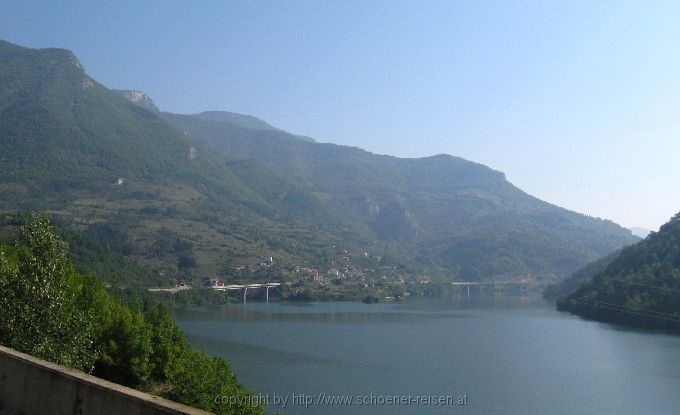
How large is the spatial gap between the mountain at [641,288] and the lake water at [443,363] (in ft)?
14.8

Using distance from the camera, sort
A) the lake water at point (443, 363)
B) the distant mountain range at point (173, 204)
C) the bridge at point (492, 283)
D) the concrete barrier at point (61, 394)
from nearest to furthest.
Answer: the concrete barrier at point (61, 394) < the lake water at point (443, 363) < the distant mountain range at point (173, 204) < the bridge at point (492, 283)

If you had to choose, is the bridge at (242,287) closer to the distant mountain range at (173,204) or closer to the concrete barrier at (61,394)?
the distant mountain range at (173,204)

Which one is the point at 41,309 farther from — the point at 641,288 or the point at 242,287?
the point at 242,287

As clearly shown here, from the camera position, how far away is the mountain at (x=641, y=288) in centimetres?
6350

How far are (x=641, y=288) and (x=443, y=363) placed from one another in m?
37.6

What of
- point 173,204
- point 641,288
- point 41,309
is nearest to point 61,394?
point 41,309

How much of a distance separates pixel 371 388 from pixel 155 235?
239ft

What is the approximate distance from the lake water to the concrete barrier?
21.3 meters

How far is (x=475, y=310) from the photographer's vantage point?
278 ft

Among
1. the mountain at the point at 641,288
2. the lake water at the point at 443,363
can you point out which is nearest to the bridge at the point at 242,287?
the lake water at the point at 443,363

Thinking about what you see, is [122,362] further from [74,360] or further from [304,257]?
[304,257]

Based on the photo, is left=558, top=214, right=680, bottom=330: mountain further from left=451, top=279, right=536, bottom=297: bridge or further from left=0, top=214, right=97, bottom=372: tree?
left=0, top=214, right=97, bottom=372: tree

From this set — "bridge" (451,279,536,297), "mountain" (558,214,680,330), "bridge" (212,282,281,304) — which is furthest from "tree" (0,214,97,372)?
"bridge" (451,279,536,297)

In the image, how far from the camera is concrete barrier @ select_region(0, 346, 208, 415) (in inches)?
194
